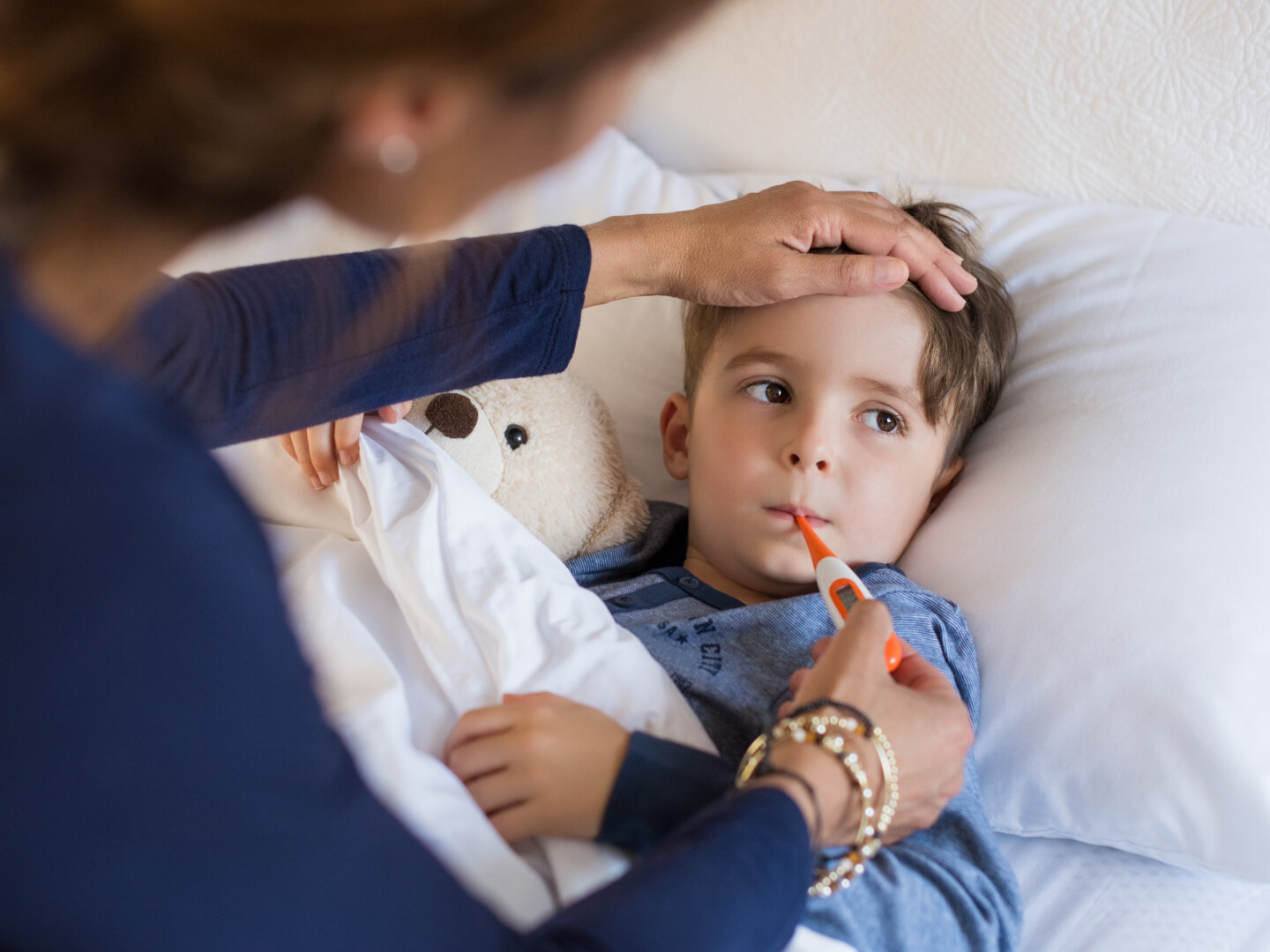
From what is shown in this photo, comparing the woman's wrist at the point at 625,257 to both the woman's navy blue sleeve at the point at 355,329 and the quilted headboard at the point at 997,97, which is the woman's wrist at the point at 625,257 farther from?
the quilted headboard at the point at 997,97

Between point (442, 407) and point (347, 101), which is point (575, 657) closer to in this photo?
point (442, 407)

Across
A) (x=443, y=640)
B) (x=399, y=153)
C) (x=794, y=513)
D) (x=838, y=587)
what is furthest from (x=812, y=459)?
(x=399, y=153)

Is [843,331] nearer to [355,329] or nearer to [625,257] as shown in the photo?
[625,257]

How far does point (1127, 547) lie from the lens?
3.29 ft

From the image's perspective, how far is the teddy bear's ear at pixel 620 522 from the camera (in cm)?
119

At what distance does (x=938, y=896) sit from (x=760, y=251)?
1.99 feet

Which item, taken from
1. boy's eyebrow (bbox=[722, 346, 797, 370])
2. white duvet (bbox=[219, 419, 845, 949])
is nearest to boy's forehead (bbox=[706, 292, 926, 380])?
boy's eyebrow (bbox=[722, 346, 797, 370])

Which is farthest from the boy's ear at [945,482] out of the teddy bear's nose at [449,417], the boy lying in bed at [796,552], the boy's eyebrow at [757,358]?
the teddy bear's nose at [449,417]

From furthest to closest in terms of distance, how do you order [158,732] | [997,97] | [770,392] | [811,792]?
[997,97] → [770,392] → [811,792] → [158,732]

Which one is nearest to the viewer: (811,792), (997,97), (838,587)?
(811,792)

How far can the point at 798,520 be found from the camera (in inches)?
41.8

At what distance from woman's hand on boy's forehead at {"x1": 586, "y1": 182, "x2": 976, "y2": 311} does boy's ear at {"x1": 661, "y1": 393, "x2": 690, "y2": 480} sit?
19 centimetres

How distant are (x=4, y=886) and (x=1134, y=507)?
94 centimetres

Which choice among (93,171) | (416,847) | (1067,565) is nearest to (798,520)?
(1067,565)
